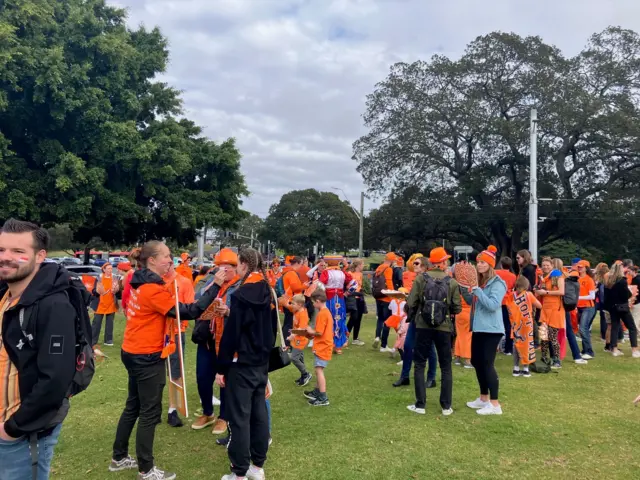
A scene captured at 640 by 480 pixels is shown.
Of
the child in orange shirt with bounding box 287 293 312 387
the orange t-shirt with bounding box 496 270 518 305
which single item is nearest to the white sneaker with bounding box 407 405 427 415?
the child in orange shirt with bounding box 287 293 312 387

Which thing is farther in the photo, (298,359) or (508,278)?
(508,278)

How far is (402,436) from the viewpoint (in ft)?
16.2

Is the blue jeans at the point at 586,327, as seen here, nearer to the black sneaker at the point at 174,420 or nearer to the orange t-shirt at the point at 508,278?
the orange t-shirt at the point at 508,278

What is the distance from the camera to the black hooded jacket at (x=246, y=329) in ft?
12.2

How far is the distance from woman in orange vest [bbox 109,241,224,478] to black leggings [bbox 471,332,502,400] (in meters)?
3.38

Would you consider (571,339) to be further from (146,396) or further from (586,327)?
(146,396)

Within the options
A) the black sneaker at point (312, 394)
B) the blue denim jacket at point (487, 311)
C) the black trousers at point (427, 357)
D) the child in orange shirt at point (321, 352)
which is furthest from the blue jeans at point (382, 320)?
the blue denim jacket at point (487, 311)

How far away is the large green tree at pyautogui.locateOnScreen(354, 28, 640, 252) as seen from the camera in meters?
29.9

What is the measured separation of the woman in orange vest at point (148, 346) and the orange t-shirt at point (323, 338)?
2399mm

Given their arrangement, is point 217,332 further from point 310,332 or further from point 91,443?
point 91,443

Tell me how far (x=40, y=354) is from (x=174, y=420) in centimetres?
337

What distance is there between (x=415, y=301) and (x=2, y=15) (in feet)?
50.6

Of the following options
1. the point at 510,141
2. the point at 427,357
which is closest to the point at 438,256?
the point at 427,357

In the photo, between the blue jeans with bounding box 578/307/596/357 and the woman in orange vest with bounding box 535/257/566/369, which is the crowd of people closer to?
the woman in orange vest with bounding box 535/257/566/369
